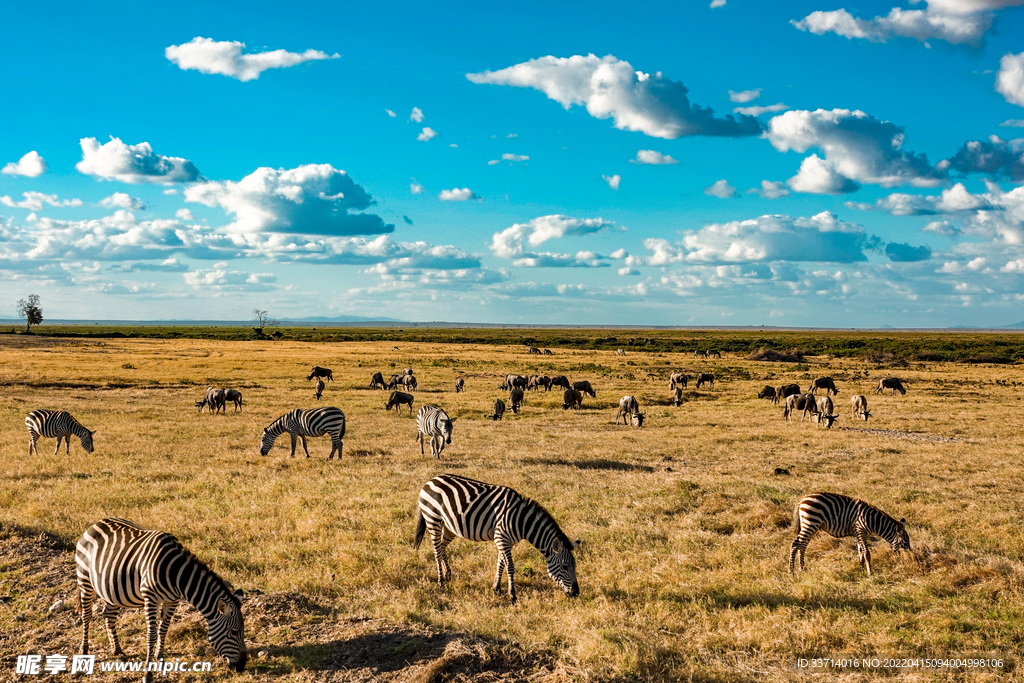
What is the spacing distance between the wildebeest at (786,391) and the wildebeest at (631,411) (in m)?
11.5

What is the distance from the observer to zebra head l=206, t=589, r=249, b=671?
7254 millimetres

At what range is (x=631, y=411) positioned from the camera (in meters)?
31.8

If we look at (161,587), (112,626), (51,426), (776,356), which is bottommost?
(112,626)

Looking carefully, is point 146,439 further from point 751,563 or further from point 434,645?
point 751,563

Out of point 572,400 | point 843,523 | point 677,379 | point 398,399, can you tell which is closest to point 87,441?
point 398,399

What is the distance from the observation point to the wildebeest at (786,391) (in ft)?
125

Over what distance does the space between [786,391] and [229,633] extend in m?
37.7

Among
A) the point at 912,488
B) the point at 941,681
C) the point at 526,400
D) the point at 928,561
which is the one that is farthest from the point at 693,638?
the point at 526,400

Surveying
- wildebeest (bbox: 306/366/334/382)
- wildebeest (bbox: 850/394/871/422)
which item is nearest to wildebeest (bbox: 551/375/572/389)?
wildebeest (bbox: 306/366/334/382)

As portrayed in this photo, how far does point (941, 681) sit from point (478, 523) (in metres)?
6.13

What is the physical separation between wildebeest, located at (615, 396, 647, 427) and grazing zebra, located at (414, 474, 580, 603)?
20.4 meters

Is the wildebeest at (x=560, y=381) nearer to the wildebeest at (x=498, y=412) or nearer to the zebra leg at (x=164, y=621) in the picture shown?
the wildebeest at (x=498, y=412)

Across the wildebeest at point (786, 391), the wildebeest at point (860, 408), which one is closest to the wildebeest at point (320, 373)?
the wildebeest at point (786, 391)

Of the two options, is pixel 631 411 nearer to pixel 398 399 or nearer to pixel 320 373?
pixel 398 399
